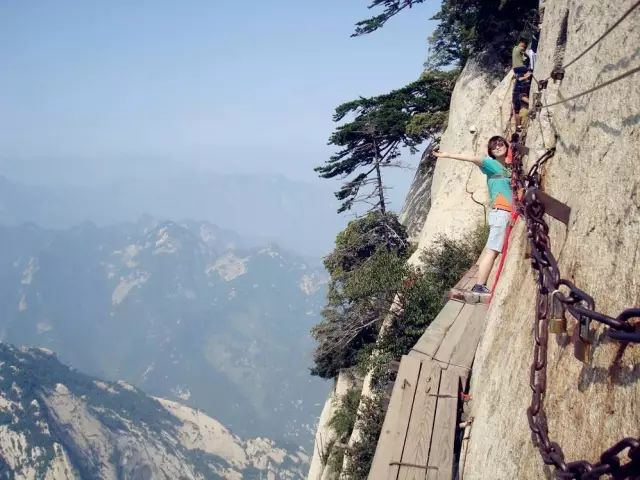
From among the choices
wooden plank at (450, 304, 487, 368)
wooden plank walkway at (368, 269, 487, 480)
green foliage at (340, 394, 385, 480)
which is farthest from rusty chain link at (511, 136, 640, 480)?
green foliage at (340, 394, 385, 480)

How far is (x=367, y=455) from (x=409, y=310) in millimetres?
4011

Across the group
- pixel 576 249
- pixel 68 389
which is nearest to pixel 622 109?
pixel 576 249

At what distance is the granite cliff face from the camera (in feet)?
10.9

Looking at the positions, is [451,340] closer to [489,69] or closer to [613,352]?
[613,352]

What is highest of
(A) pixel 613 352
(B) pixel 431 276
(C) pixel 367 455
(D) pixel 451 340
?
(B) pixel 431 276

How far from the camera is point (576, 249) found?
163 inches

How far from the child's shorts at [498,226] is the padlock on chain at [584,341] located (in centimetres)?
497

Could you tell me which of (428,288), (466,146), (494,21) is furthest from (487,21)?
(428,288)

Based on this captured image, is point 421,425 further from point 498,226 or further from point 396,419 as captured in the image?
point 498,226

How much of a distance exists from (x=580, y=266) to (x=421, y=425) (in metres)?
3.86

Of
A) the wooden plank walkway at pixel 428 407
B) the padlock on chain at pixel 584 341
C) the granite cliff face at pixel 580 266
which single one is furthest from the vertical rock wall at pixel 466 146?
the padlock on chain at pixel 584 341

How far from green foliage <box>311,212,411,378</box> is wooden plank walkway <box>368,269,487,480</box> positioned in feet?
21.7

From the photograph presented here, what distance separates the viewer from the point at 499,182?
8.25 meters

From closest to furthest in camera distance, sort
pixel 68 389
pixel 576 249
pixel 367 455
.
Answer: pixel 576 249 < pixel 367 455 < pixel 68 389
